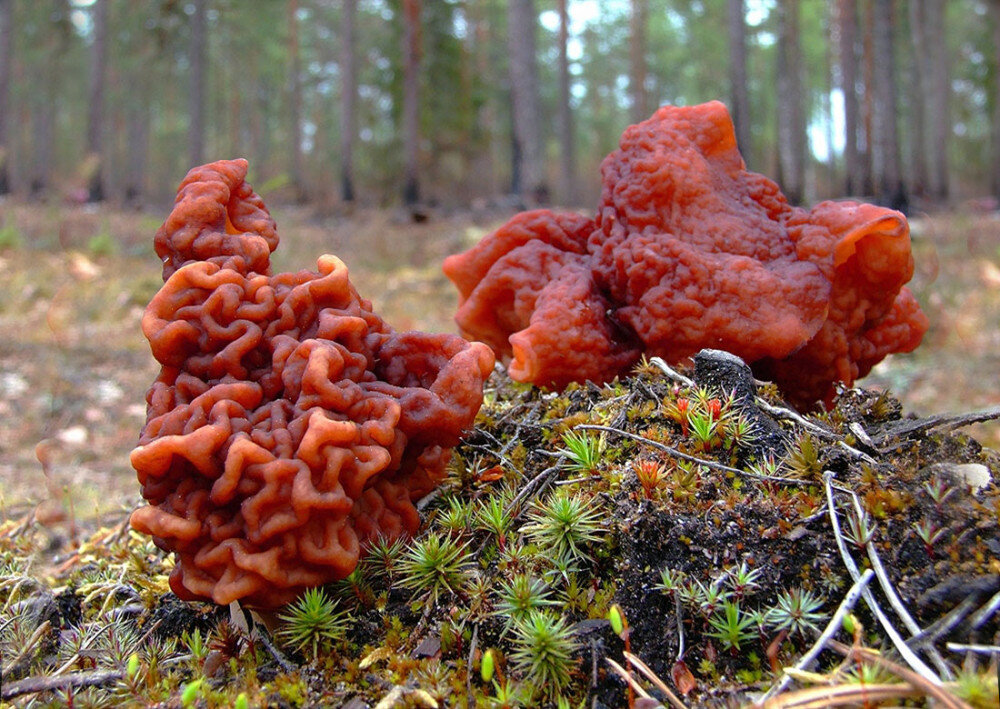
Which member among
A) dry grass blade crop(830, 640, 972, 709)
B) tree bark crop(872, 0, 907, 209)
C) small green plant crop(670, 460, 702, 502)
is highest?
tree bark crop(872, 0, 907, 209)

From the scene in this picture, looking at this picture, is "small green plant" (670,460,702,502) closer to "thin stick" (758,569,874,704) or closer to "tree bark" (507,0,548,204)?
"thin stick" (758,569,874,704)

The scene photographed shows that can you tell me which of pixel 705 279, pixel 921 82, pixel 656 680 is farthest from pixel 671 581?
pixel 921 82

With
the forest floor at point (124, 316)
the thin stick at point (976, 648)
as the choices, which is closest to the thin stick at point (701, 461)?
the thin stick at point (976, 648)

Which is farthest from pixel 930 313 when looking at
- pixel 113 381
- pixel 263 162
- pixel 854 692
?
pixel 263 162

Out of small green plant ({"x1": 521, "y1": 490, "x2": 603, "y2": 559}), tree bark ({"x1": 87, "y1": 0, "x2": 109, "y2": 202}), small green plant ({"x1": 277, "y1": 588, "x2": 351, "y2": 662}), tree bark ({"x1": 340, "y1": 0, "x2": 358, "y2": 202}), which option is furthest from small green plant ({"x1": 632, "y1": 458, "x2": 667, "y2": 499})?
tree bark ({"x1": 87, "y1": 0, "x2": 109, "y2": 202})

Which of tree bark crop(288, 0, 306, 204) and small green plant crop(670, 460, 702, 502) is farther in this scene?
tree bark crop(288, 0, 306, 204)

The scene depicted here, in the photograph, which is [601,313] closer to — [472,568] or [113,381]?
[472,568]
